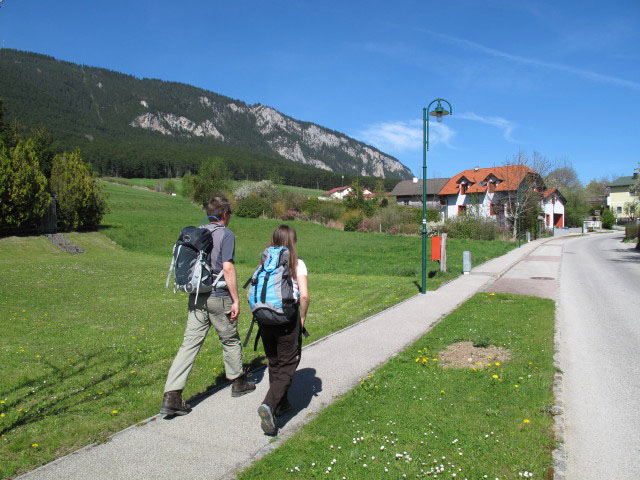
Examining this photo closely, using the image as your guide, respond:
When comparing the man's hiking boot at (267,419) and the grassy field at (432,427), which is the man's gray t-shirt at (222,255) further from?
the grassy field at (432,427)

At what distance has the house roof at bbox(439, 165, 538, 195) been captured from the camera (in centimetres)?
4866

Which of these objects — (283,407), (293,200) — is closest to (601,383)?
(283,407)

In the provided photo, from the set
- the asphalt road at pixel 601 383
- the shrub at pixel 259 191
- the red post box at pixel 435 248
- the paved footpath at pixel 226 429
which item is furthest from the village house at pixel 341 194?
the paved footpath at pixel 226 429

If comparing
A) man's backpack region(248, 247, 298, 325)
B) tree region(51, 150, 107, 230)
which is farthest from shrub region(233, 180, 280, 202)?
man's backpack region(248, 247, 298, 325)

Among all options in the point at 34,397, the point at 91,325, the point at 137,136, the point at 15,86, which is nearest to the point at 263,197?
the point at 91,325

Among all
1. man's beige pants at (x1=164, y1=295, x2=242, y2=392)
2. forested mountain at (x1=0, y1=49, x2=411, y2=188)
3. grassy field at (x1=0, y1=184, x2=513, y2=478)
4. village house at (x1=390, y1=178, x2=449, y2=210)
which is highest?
forested mountain at (x1=0, y1=49, x2=411, y2=188)

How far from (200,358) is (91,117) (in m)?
154

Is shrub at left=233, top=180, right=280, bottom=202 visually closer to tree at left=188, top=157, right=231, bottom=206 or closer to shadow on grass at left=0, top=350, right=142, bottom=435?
tree at left=188, top=157, right=231, bottom=206

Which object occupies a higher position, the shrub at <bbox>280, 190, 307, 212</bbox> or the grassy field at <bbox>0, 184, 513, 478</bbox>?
the shrub at <bbox>280, 190, 307, 212</bbox>

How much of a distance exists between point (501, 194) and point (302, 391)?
54166 mm

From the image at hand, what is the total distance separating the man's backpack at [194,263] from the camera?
14.0 feet

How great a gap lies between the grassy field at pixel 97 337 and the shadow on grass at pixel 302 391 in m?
0.99

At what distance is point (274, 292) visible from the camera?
158 inches

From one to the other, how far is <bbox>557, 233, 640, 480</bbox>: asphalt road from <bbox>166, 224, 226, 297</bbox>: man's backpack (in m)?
A: 3.32
